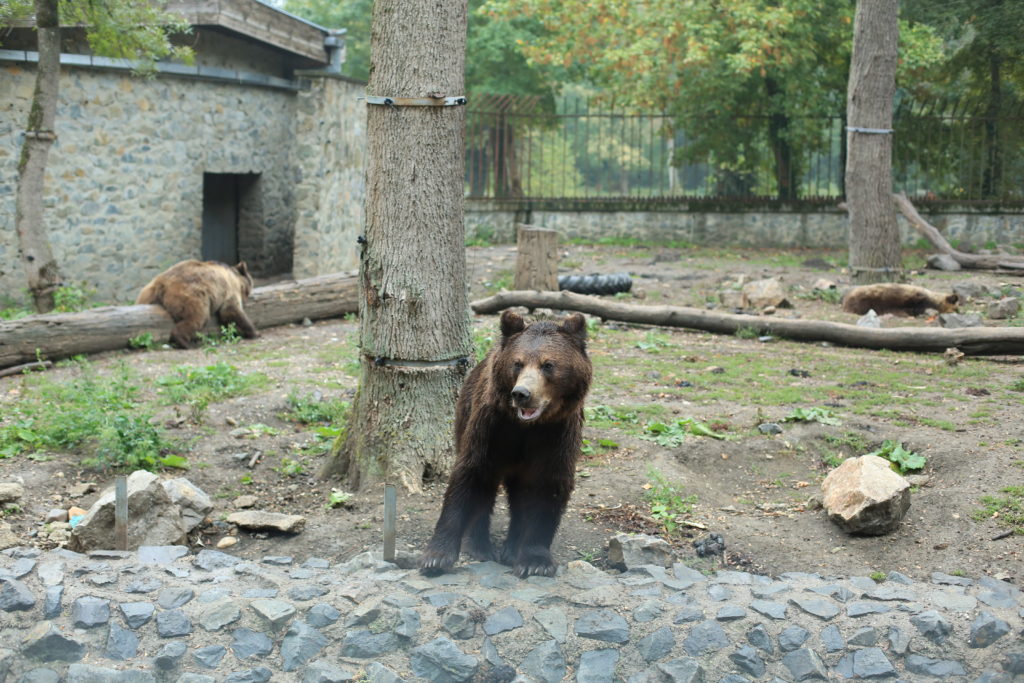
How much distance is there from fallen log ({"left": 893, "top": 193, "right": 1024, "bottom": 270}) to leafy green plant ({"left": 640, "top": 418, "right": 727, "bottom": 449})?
31.6ft

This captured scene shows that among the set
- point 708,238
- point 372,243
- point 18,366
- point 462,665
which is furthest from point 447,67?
point 708,238

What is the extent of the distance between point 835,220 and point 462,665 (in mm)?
18289

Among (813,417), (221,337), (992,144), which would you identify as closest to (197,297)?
(221,337)

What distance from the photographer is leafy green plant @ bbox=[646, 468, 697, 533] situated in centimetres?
624

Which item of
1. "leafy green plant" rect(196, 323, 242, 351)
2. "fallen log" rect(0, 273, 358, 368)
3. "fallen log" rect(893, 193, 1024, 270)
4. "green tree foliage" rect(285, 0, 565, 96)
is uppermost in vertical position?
"green tree foliage" rect(285, 0, 565, 96)

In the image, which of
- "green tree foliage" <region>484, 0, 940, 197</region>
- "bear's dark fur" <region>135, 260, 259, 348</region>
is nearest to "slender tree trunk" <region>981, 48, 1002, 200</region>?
"green tree foliage" <region>484, 0, 940, 197</region>

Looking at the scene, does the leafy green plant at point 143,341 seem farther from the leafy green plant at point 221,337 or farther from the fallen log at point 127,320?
the leafy green plant at point 221,337

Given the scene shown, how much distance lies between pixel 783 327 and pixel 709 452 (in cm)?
429

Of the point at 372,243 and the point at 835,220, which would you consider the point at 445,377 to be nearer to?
the point at 372,243

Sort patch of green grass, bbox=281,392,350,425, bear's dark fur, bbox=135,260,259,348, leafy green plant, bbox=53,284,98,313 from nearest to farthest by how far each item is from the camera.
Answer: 1. patch of green grass, bbox=281,392,350,425
2. bear's dark fur, bbox=135,260,259,348
3. leafy green plant, bbox=53,284,98,313

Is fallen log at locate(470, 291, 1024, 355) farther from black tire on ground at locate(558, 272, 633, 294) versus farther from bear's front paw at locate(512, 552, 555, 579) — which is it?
bear's front paw at locate(512, 552, 555, 579)

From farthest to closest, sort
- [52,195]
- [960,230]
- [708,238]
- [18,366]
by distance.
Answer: [708,238] < [960,230] < [52,195] < [18,366]

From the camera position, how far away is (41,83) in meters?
11.9

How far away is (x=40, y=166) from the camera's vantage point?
12156 millimetres
